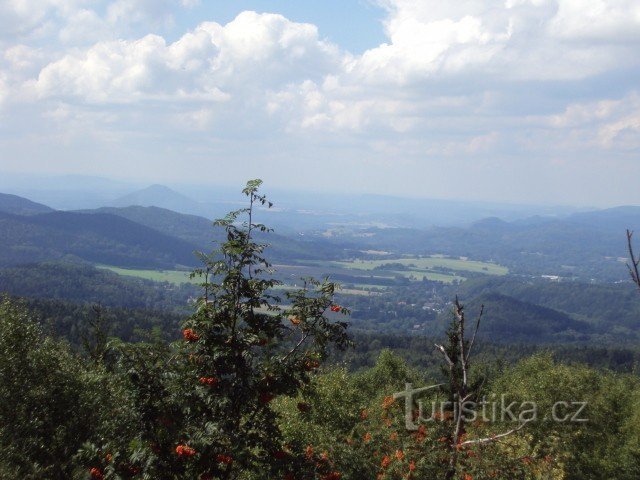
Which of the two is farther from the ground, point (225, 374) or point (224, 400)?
point (225, 374)

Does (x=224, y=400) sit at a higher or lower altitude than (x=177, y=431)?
higher

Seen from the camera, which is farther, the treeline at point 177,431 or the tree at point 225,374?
the treeline at point 177,431

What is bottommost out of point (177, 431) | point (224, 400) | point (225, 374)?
point (177, 431)

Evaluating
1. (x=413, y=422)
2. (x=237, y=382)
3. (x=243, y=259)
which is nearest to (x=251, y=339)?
(x=237, y=382)

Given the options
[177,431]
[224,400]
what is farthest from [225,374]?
[177,431]

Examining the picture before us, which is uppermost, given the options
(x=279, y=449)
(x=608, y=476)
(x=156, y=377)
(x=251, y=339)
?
(x=251, y=339)

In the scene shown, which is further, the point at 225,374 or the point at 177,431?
the point at 225,374

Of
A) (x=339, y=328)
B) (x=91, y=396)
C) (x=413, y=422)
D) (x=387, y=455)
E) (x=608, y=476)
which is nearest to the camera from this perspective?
(x=339, y=328)

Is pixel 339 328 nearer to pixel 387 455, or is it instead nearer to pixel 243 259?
pixel 243 259

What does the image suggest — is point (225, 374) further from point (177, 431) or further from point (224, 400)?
point (177, 431)

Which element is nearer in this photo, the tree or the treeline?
the tree

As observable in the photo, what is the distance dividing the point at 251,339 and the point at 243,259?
1453 mm

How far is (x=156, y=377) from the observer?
9.94 m

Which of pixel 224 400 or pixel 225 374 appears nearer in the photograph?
pixel 224 400
